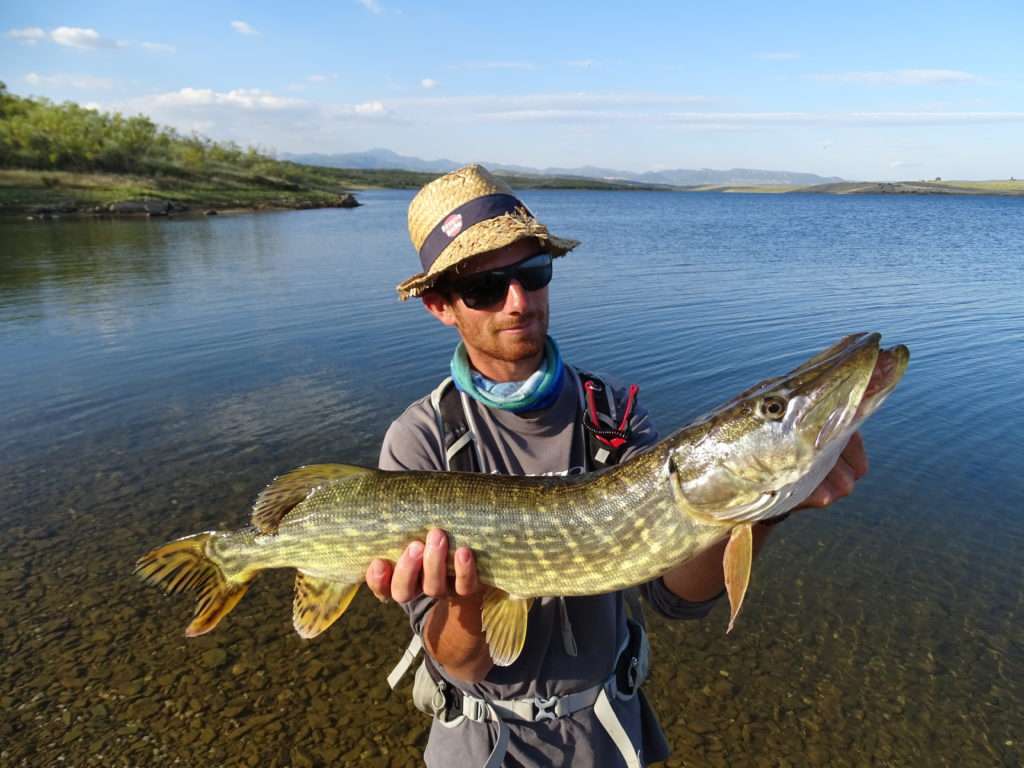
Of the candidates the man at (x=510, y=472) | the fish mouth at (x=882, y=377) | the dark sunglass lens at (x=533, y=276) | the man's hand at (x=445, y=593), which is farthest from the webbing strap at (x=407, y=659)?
the fish mouth at (x=882, y=377)

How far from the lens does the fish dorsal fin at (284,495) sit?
8.82 ft

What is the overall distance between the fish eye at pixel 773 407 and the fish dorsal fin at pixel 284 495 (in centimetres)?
158

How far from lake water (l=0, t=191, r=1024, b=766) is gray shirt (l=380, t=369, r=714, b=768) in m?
2.36

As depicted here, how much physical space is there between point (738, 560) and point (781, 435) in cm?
43

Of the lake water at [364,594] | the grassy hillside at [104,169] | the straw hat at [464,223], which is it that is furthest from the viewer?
the grassy hillside at [104,169]

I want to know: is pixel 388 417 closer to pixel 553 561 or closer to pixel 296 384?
pixel 296 384

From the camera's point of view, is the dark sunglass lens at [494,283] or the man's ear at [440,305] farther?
the man's ear at [440,305]

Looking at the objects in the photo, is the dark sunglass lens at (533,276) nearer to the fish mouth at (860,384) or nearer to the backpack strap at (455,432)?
the backpack strap at (455,432)

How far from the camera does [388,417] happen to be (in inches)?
381

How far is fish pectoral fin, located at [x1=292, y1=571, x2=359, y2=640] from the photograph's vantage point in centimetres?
267

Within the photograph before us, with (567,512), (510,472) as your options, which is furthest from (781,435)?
(510,472)

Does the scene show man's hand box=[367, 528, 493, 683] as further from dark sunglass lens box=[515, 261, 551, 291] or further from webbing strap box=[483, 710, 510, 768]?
dark sunglass lens box=[515, 261, 551, 291]

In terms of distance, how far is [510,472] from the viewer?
2639 millimetres

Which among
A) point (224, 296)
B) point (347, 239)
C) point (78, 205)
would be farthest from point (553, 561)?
point (78, 205)
